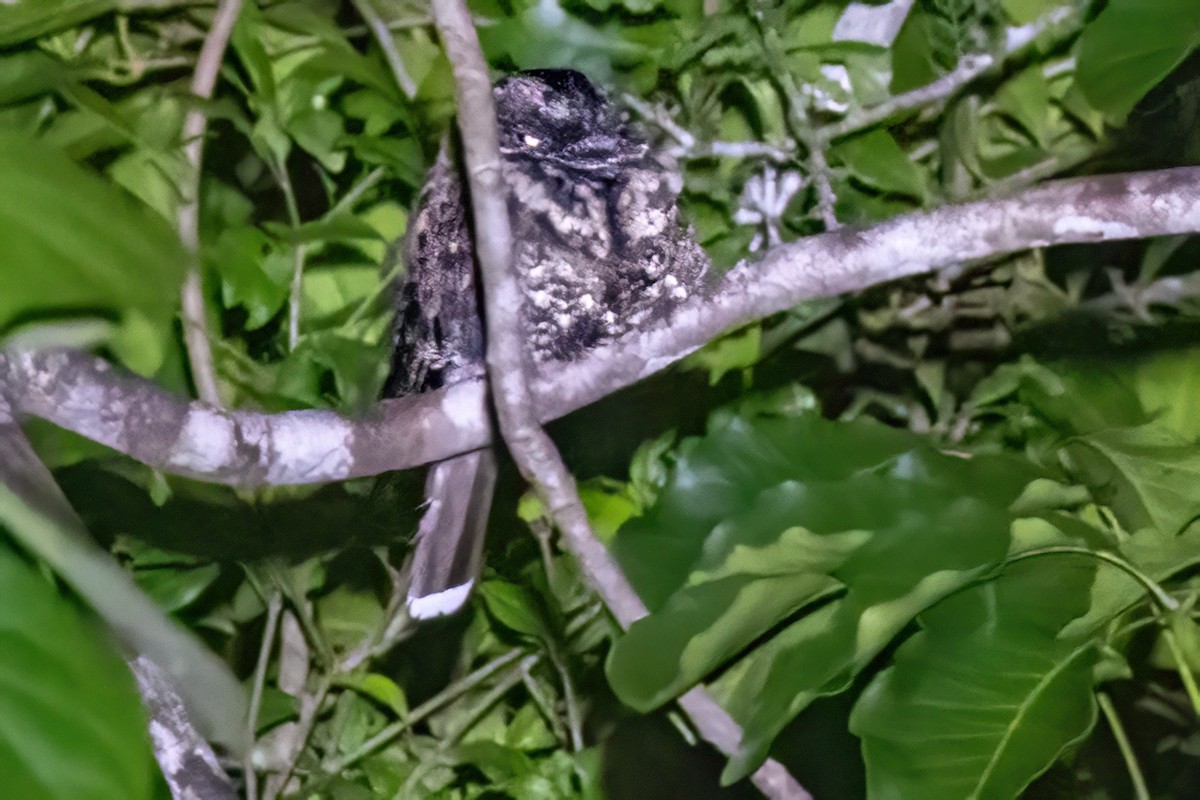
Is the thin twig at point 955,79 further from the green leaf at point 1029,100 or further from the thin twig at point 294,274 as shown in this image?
the thin twig at point 294,274

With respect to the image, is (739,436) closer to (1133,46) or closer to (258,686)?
(1133,46)

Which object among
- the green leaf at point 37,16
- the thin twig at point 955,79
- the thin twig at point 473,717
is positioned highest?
the green leaf at point 37,16

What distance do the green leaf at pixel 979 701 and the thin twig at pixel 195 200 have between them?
519mm

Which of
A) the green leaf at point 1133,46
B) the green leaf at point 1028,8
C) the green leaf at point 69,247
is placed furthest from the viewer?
the green leaf at point 1028,8

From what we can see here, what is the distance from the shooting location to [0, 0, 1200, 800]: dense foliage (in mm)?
442

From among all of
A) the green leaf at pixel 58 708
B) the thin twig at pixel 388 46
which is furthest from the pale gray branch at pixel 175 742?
the thin twig at pixel 388 46

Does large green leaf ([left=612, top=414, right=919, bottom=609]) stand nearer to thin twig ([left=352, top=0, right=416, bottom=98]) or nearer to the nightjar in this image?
the nightjar

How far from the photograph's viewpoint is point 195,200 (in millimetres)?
703

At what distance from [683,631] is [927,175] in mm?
611

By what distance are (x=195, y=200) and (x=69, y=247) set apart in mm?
506

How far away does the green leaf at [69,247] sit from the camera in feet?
0.77

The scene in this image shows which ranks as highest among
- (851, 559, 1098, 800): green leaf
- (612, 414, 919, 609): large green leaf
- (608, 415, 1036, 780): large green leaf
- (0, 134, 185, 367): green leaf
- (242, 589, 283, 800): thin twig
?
(0, 134, 185, 367): green leaf

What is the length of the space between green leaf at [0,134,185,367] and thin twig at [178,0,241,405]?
1.35 ft

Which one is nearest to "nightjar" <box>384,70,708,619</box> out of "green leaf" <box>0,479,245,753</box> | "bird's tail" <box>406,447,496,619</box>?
"bird's tail" <box>406,447,496,619</box>
